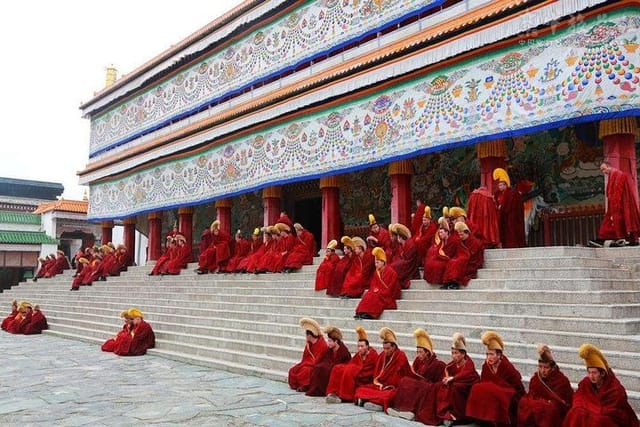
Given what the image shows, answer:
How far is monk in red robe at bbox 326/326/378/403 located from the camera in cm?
558

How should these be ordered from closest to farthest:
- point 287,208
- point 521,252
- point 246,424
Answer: point 246,424 → point 521,252 → point 287,208

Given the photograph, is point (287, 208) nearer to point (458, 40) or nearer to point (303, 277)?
point (303, 277)

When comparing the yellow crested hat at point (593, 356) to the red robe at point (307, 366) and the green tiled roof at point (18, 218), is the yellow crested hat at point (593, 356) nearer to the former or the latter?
the red robe at point (307, 366)

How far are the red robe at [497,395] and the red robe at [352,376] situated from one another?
50.3 inches

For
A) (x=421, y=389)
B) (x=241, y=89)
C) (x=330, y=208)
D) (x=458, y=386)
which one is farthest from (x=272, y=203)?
(x=458, y=386)

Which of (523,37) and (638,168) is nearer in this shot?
(523,37)

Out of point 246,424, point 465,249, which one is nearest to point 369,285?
point 465,249

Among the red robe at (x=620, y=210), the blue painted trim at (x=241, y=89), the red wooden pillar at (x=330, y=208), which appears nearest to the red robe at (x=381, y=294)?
the red robe at (x=620, y=210)

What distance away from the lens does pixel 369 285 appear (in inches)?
320

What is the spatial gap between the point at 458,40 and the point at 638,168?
3422 mm

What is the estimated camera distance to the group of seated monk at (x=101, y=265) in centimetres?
1588

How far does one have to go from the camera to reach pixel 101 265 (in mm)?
16016

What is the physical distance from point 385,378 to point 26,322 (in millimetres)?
9908

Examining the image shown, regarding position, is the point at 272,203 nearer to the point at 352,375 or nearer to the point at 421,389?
the point at 352,375
